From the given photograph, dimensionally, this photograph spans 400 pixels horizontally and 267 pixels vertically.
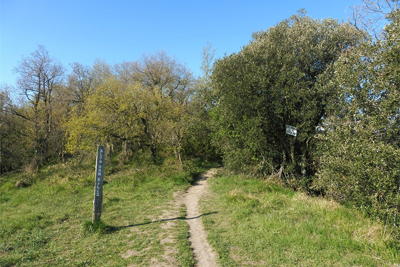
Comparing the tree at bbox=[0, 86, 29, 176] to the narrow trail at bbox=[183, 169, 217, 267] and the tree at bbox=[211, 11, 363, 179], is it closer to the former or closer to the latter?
the narrow trail at bbox=[183, 169, 217, 267]

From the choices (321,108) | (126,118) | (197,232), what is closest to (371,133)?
(321,108)

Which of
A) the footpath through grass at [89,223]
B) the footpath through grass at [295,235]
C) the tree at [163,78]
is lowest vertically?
the footpath through grass at [89,223]

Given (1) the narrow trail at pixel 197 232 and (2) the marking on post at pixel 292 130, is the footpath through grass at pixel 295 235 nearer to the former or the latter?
(1) the narrow trail at pixel 197 232

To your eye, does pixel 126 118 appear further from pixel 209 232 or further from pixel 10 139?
pixel 209 232

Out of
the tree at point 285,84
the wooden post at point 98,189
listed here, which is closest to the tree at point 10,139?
the wooden post at point 98,189

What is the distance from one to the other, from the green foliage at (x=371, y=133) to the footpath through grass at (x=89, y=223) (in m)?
4.90

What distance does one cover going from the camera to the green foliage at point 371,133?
221 inches

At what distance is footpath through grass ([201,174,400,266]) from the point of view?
490 cm

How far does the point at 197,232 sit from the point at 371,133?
578cm

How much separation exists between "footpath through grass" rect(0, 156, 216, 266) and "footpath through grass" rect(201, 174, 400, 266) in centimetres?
115

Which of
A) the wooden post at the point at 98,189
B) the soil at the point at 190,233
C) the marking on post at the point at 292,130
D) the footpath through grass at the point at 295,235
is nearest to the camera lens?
the footpath through grass at the point at 295,235

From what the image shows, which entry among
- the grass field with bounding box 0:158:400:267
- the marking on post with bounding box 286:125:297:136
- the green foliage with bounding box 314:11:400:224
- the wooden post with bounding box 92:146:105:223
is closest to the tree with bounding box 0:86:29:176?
the grass field with bounding box 0:158:400:267

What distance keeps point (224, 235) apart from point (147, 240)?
2.20 m

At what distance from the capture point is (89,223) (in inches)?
299
